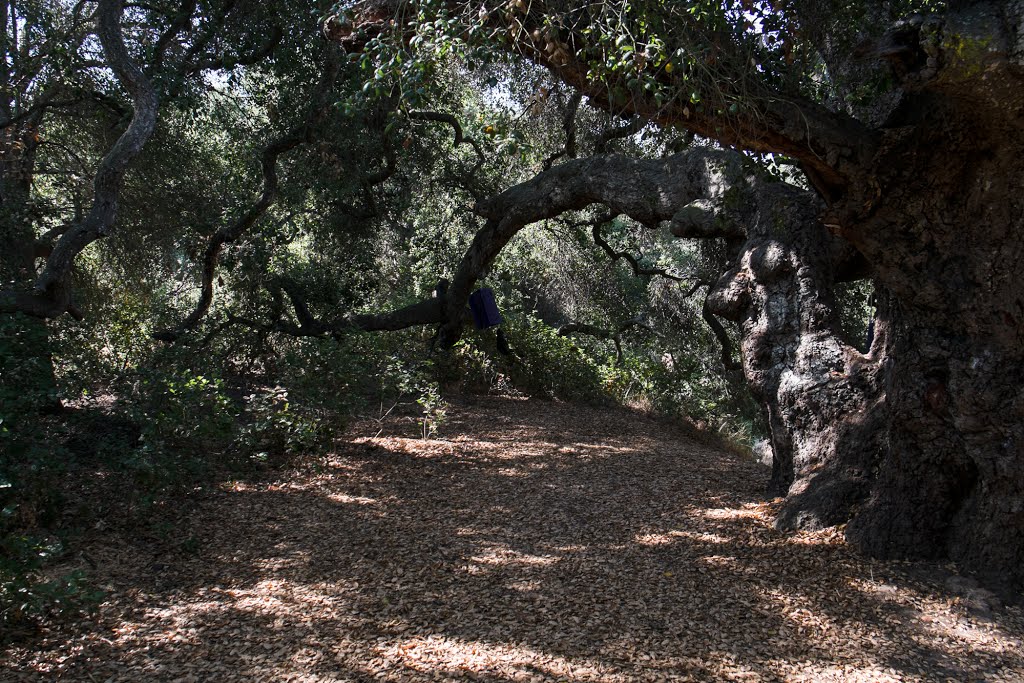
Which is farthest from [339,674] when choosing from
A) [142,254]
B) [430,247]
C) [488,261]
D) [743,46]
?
[430,247]

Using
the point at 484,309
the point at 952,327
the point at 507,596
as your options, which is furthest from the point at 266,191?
the point at 952,327

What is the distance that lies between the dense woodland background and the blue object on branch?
0.25m

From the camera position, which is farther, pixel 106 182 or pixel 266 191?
pixel 266 191

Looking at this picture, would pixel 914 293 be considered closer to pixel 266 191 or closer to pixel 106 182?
pixel 106 182

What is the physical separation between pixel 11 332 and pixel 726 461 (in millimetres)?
5720

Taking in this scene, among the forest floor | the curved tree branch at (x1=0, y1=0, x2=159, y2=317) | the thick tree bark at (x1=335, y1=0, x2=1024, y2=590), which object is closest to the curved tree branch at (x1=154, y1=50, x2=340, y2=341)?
the curved tree branch at (x1=0, y1=0, x2=159, y2=317)

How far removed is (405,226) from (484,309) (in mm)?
2385

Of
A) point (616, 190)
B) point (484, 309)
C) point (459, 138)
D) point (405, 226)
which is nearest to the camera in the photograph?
point (616, 190)

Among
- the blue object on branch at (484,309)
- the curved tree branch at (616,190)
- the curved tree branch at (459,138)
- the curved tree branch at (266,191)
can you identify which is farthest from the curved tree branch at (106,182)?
the blue object on branch at (484,309)

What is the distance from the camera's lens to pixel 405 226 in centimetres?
1115

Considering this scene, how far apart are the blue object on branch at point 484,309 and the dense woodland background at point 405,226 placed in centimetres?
25

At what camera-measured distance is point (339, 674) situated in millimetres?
3324

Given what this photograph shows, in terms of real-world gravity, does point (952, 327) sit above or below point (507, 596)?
above

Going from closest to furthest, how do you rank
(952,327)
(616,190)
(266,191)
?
(952,327)
(616,190)
(266,191)
